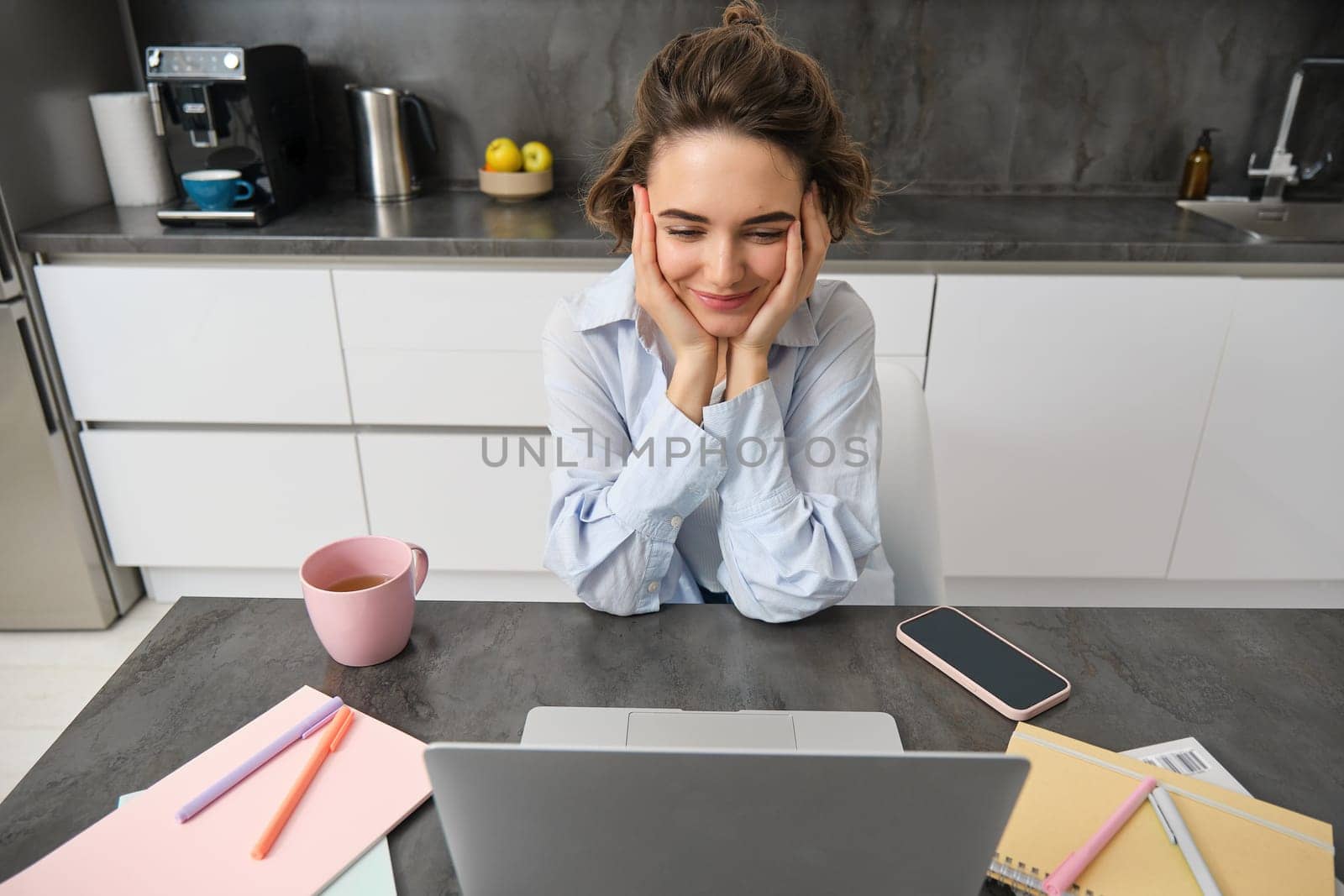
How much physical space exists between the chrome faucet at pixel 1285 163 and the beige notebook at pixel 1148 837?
7.13ft

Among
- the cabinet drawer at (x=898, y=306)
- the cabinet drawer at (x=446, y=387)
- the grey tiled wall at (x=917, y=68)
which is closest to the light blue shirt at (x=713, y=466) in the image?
the cabinet drawer at (x=898, y=306)

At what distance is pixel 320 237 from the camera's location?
1946 millimetres

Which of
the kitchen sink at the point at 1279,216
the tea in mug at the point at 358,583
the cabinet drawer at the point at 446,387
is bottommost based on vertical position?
the cabinet drawer at the point at 446,387

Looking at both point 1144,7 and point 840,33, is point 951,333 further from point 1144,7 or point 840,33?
point 1144,7

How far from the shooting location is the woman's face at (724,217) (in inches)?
39.9

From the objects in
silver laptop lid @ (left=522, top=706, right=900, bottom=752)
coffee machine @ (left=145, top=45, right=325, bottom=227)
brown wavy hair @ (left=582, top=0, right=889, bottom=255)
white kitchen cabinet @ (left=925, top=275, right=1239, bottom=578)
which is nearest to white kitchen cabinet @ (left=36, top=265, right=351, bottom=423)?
coffee machine @ (left=145, top=45, right=325, bottom=227)

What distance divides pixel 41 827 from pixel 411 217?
1.67m

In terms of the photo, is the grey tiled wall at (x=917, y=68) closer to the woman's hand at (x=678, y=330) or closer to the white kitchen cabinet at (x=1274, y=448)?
the white kitchen cabinet at (x=1274, y=448)

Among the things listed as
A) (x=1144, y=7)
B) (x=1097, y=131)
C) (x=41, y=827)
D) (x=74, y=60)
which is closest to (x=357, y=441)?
(x=74, y=60)

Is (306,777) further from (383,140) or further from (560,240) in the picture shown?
(383,140)

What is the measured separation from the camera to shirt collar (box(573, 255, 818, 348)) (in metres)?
1.18

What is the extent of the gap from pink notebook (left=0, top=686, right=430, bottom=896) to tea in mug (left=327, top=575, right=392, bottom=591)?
141mm

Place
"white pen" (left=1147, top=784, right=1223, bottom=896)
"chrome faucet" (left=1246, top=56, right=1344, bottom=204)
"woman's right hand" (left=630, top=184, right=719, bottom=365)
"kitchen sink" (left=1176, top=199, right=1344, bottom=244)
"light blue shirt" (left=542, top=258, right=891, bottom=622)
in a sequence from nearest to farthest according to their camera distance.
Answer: "white pen" (left=1147, top=784, right=1223, bottom=896) < "light blue shirt" (left=542, top=258, right=891, bottom=622) < "woman's right hand" (left=630, top=184, right=719, bottom=365) < "chrome faucet" (left=1246, top=56, right=1344, bottom=204) < "kitchen sink" (left=1176, top=199, right=1344, bottom=244)
